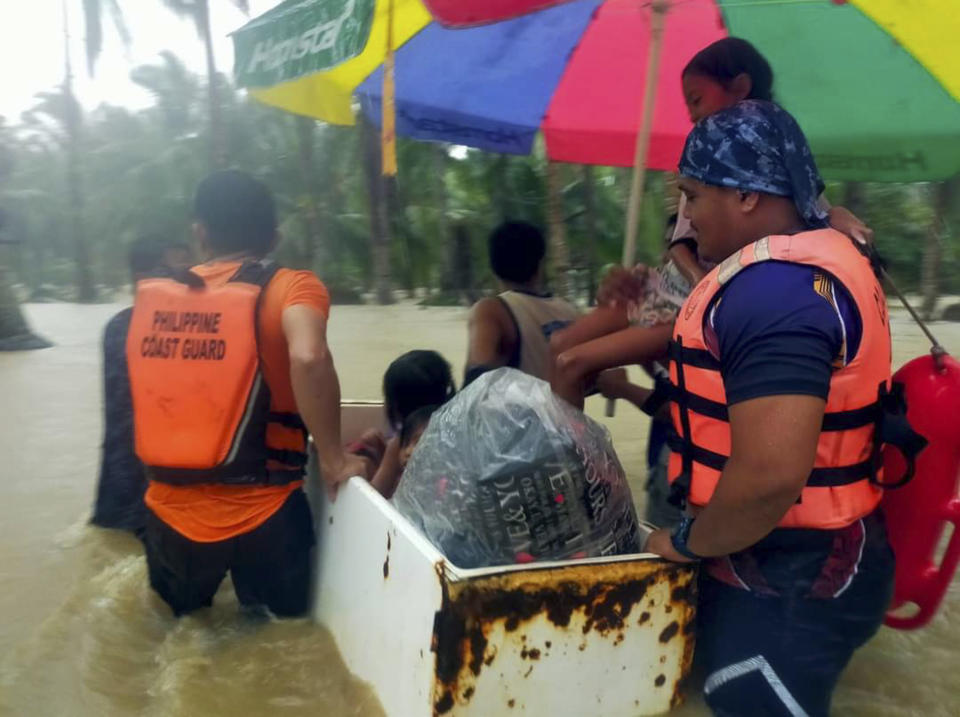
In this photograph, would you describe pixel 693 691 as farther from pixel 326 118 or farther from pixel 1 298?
pixel 1 298

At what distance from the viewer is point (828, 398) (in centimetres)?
165

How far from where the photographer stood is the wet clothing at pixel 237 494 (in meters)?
2.67

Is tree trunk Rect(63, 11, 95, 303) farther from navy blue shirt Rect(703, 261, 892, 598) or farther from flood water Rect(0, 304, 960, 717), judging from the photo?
navy blue shirt Rect(703, 261, 892, 598)

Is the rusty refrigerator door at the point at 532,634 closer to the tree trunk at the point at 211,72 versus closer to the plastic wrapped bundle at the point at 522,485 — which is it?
the plastic wrapped bundle at the point at 522,485

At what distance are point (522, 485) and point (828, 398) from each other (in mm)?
666

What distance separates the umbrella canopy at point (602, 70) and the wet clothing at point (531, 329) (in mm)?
979

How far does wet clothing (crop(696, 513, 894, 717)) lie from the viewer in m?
1.79

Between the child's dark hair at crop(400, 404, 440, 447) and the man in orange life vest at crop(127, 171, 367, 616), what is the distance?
0.16 m

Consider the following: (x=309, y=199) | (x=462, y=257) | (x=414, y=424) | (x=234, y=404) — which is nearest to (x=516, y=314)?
(x=414, y=424)

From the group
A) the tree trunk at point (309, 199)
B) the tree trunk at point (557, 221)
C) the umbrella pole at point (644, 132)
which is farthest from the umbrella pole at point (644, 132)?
the tree trunk at point (309, 199)

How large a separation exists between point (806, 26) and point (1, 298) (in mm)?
12006

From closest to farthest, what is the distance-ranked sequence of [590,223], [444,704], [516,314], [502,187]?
[444,704] → [516,314] → [590,223] → [502,187]

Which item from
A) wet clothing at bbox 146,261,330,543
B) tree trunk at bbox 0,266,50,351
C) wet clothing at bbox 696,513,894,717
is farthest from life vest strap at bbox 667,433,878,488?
tree trunk at bbox 0,266,50,351

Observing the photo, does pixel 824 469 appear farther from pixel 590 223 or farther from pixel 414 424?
pixel 590 223
